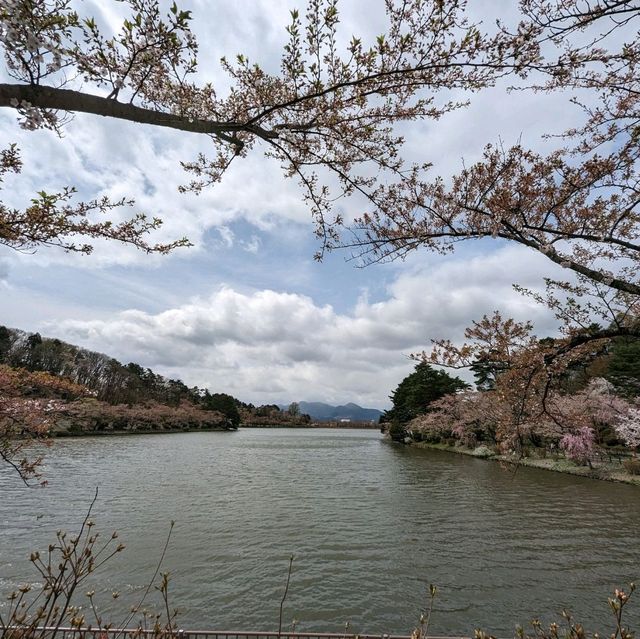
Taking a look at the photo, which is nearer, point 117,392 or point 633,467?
point 633,467

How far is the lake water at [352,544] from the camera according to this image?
6.64 metres

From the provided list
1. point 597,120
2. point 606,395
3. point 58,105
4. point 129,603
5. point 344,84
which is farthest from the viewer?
point 606,395

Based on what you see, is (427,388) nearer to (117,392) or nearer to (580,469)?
(580,469)

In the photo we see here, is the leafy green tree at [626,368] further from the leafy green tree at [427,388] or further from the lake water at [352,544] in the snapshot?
the leafy green tree at [427,388]

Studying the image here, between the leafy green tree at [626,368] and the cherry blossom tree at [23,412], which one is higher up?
the leafy green tree at [626,368]

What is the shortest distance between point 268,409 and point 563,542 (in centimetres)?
12012

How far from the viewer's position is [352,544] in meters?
9.78

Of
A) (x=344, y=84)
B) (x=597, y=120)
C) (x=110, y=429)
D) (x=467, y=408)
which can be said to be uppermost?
(x=597, y=120)

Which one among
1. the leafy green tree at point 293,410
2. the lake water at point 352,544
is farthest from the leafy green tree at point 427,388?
the leafy green tree at point 293,410

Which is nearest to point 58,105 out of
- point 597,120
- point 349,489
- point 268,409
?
point 597,120

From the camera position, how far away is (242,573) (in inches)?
312

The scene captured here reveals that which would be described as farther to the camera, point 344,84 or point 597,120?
point 597,120

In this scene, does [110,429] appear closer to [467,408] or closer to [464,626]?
[467,408]

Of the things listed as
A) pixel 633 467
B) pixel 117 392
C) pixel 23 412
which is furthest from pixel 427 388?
pixel 117 392
